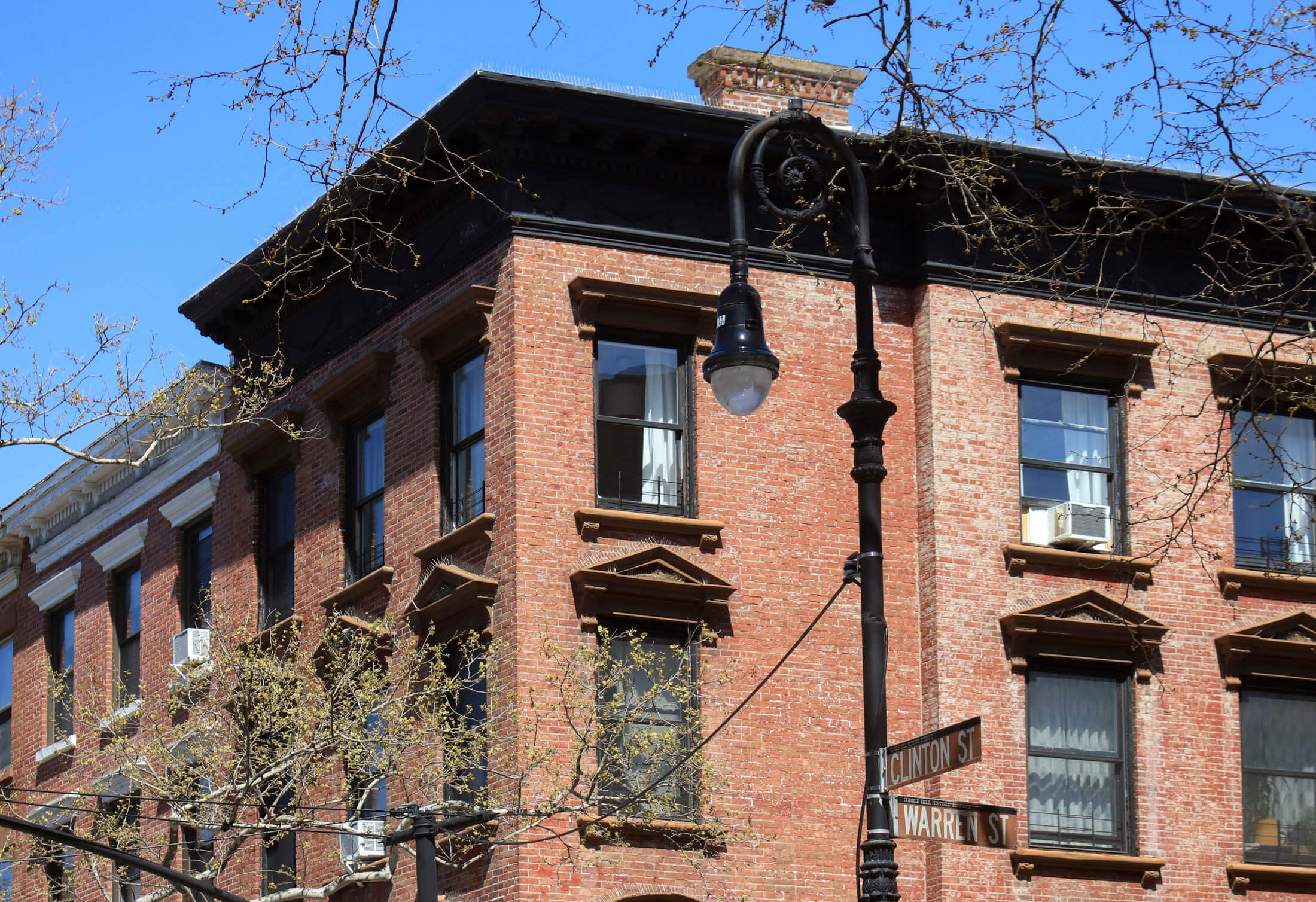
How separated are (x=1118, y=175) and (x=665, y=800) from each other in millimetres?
9649

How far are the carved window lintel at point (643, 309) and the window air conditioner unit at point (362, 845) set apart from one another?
5952mm

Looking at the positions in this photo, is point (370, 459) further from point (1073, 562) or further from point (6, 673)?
point (6, 673)

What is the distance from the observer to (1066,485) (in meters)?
23.8

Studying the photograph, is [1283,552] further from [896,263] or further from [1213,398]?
[896,263]

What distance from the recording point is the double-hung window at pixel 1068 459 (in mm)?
23469

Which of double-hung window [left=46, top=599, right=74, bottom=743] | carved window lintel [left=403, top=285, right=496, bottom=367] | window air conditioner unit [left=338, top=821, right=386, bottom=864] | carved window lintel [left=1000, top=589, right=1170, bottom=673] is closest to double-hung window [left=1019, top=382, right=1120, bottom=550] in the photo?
carved window lintel [left=1000, top=589, right=1170, bottom=673]

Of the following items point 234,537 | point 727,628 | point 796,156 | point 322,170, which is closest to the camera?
point 322,170

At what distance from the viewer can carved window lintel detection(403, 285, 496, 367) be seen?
22547 millimetres

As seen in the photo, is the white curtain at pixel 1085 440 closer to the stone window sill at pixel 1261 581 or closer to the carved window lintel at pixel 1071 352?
the carved window lintel at pixel 1071 352

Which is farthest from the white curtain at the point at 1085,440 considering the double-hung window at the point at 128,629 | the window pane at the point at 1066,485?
the double-hung window at the point at 128,629

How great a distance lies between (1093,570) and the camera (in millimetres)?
23141

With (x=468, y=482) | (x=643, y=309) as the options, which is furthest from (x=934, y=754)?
(x=468, y=482)

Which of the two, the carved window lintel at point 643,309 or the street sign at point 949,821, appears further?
the carved window lintel at point 643,309

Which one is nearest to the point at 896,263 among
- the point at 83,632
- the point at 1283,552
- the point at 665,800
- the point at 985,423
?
the point at 985,423
